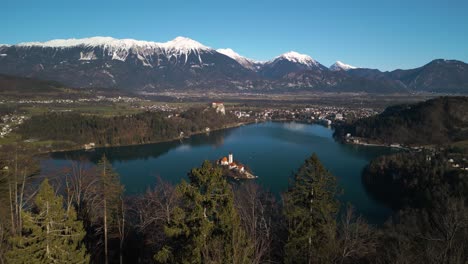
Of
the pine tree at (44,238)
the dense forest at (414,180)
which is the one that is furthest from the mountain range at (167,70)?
the pine tree at (44,238)

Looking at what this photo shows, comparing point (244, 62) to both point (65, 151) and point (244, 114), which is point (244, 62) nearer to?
point (244, 114)

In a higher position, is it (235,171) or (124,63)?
(124,63)

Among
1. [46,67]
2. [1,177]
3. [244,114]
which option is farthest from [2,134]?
[46,67]

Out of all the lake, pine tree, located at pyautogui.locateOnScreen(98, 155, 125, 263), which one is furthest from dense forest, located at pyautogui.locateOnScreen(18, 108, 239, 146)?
pine tree, located at pyautogui.locateOnScreen(98, 155, 125, 263)

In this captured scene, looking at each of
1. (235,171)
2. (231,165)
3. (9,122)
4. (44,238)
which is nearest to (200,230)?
(44,238)

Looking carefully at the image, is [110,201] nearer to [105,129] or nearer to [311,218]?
[311,218]

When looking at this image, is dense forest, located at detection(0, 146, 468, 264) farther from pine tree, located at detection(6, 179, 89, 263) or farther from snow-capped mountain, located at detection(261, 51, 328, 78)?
snow-capped mountain, located at detection(261, 51, 328, 78)

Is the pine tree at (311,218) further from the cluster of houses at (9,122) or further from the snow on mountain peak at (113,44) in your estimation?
the snow on mountain peak at (113,44)
